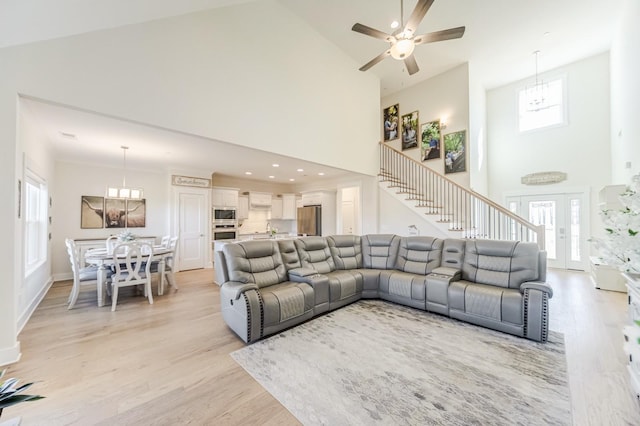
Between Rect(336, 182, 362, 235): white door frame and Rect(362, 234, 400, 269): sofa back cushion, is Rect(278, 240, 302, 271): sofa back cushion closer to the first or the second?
Rect(362, 234, 400, 269): sofa back cushion

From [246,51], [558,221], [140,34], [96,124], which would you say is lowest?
[558,221]

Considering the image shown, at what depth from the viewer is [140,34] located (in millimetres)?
3371

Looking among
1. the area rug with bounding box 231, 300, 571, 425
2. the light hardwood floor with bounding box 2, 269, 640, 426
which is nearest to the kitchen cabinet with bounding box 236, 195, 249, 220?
the light hardwood floor with bounding box 2, 269, 640, 426

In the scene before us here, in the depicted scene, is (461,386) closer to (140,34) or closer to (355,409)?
(355,409)

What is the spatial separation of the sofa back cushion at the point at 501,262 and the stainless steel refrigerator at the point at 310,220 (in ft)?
17.1

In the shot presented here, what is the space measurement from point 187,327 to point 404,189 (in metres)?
5.79

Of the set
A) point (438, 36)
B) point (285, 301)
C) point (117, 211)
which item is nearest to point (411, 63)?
point (438, 36)

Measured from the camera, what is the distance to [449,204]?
21.2 ft

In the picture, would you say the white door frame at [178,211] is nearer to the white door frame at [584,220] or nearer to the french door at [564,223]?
the french door at [564,223]

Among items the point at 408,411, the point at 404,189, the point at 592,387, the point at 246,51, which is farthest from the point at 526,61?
the point at 408,411

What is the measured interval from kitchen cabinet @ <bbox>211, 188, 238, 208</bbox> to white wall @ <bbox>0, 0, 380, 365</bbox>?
64.0 inches

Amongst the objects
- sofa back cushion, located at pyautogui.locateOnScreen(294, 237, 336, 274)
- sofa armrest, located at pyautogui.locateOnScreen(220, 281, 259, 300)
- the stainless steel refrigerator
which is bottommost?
sofa armrest, located at pyautogui.locateOnScreen(220, 281, 259, 300)

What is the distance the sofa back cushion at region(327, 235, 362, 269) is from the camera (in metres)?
4.59

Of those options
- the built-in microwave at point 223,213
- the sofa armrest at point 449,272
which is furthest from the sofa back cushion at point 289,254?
the built-in microwave at point 223,213
